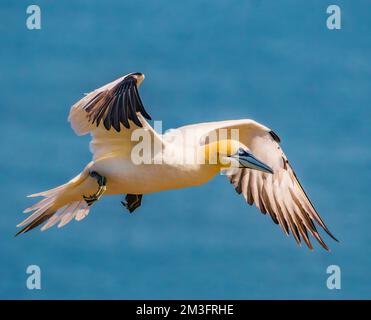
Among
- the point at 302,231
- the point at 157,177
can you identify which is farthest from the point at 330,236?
the point at 157,177

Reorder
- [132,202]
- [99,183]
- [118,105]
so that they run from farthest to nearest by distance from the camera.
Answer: [132,202], [99,183], [118,105]

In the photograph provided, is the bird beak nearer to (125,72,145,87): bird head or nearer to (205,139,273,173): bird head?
(205,139,273,173): bird head

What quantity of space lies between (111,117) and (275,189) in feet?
10.5

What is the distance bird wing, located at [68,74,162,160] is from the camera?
58.3ft

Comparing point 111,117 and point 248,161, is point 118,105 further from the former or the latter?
point 248,161

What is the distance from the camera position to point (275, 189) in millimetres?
20297

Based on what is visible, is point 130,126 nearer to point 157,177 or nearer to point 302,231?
point 157,177

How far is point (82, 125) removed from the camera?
1873cm

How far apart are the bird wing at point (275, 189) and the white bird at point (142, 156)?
0.01 metres

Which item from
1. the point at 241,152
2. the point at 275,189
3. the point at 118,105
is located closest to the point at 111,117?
the point at 118,105

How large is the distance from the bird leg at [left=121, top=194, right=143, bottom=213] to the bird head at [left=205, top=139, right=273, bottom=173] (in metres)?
1.40

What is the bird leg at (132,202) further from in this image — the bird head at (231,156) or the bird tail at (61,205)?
the bird head at (231,156)

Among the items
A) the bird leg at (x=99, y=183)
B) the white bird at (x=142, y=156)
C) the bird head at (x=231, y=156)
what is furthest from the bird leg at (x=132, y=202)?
the bird head at (x=231, y=156)

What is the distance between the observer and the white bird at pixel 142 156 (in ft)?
59.5
